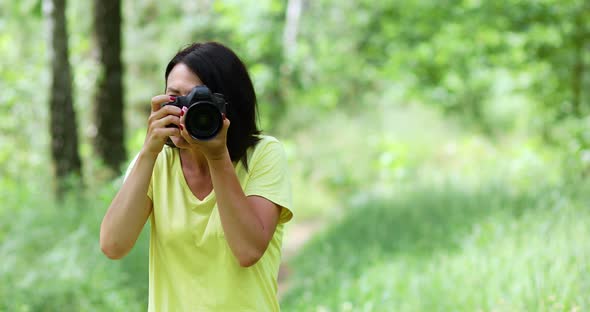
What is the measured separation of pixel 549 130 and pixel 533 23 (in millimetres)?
2024

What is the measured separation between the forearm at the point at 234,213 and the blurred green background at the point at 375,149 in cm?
205

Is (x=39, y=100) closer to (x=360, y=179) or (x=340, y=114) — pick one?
(x=360, y=179)

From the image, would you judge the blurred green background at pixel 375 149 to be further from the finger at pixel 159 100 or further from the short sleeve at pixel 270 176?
the finger at pixel 159 100

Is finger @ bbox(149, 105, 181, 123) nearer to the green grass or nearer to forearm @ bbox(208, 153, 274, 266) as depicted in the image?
forearm @ bbox(208, 153, 274, 266)

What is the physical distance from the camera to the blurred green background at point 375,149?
4.25 meters

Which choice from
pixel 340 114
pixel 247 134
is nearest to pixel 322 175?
pixel 340 114

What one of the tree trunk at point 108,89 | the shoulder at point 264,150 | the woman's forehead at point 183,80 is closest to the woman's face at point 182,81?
the woman's forehead at point 183,80

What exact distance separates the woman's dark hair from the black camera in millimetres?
170

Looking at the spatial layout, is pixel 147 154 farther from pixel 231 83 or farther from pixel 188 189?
pixel 231 83

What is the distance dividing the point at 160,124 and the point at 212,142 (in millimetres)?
175

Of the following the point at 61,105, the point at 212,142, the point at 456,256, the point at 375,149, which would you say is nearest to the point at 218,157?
the point at 212,142

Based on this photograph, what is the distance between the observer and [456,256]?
492cm

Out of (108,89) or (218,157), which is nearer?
(218,157)

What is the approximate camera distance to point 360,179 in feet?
36.1
